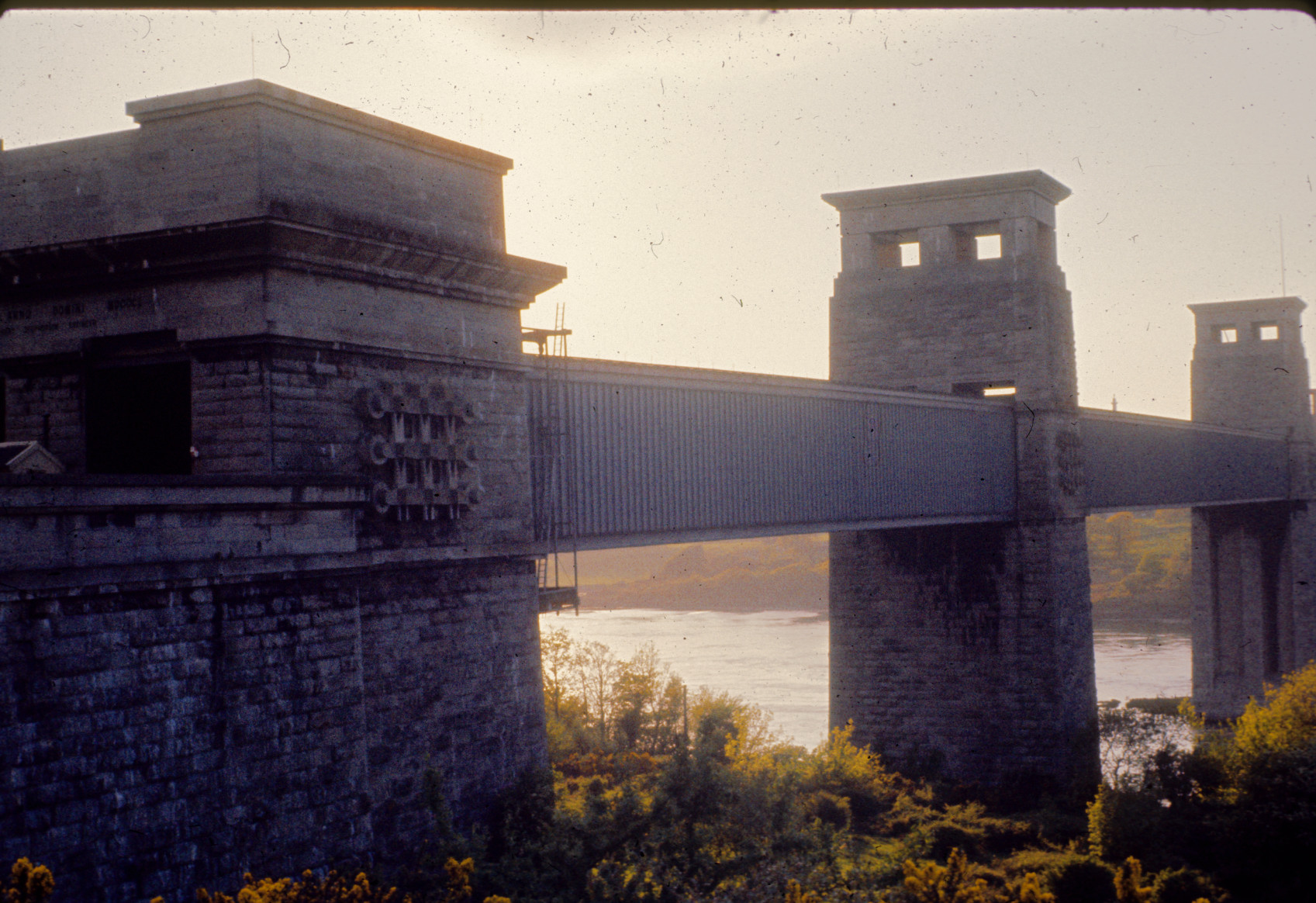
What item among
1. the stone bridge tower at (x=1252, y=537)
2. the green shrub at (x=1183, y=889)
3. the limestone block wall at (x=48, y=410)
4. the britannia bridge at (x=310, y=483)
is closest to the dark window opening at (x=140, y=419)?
the britannia bridge at (x=310, y=483)

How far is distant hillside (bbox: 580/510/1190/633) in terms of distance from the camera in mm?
77812

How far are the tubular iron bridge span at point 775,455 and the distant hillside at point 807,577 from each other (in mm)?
51952

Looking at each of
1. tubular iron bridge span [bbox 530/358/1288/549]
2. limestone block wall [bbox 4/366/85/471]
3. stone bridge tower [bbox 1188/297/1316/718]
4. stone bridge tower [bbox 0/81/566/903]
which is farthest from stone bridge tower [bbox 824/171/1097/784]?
stone bridge tower [bbox 1188/297/1316/718]

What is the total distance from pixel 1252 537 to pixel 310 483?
40569 millimetres

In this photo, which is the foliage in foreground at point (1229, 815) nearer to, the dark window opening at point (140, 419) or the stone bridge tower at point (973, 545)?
the stone bridge tower at point (973, 545)

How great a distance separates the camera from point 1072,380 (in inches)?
1064

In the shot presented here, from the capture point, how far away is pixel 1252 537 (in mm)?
42438

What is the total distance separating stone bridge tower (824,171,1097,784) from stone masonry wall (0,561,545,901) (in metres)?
14.6

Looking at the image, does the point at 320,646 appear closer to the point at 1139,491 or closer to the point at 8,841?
the point at 8,841

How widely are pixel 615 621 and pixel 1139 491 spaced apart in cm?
6042

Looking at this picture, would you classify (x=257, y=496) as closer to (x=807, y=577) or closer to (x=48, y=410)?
(x=48, y=410)

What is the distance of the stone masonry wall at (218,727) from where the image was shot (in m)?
8.41

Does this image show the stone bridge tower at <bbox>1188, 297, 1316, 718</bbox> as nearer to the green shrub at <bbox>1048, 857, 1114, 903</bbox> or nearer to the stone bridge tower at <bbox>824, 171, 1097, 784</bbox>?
the stone bridge tower at <bbox>824, 171, 1097, 784</bbox>

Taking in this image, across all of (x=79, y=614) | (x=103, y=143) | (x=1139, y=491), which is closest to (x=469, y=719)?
(x=79, y=614)
